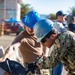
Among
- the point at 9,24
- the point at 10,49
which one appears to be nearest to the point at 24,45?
the point at 10,49

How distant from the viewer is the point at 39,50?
4.93m

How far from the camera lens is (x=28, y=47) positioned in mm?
4812

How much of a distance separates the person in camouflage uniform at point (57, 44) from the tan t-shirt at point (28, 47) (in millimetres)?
1505

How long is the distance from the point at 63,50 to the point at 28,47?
185 centimetres

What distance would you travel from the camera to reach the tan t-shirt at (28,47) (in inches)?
185

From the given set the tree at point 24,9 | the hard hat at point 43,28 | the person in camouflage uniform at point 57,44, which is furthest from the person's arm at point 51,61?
the tree at point 24,9

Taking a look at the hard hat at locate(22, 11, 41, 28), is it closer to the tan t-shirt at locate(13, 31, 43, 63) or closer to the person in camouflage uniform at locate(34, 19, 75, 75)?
the tan t-shirt at locate(13, 31, 43, 63)

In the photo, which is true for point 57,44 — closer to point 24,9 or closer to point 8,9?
point 8,9

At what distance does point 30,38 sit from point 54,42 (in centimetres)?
195

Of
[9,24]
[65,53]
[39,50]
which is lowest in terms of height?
[9,24]

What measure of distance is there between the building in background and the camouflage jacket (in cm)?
5030

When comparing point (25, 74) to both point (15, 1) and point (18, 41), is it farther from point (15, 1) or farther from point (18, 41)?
point (15, 1)

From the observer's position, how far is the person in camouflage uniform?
9.84 ft

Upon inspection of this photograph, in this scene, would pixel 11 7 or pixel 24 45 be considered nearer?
pixel 24 45
